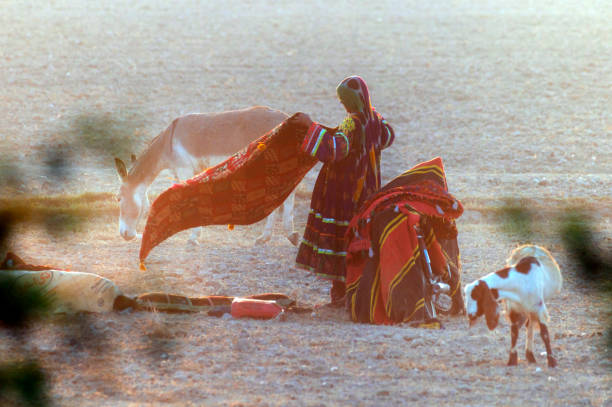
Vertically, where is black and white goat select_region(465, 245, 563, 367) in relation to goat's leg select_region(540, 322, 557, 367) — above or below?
above

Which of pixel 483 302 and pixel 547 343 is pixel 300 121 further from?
pixel 547 343

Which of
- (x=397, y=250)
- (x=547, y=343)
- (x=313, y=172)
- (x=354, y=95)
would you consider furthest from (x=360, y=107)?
(x=313, y=172)

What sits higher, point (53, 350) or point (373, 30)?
point (373, 30)

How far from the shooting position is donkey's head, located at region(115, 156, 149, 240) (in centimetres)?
900

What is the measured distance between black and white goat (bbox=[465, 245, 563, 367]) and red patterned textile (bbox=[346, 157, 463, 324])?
3.03 ft

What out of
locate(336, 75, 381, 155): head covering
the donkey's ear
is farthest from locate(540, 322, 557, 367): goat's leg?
the donkey's ear

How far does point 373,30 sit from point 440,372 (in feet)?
59.4

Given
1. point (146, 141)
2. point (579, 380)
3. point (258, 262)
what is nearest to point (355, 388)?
point (579, 380)

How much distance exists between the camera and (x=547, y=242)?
9180mm

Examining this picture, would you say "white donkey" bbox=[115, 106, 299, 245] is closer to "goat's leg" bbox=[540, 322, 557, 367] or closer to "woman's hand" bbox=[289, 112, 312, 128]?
"woman's hand" bbox=[289, 112, 312, 128]

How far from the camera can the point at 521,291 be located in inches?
196

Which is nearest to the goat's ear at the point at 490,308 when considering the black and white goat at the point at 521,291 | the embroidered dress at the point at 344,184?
the black and white goat at the point at 521,291

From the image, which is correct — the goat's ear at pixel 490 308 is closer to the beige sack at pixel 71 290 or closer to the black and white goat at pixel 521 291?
the black and white goat at pixel 521 291

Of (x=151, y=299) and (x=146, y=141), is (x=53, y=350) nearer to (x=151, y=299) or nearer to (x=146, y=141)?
(x=151, y=299)
